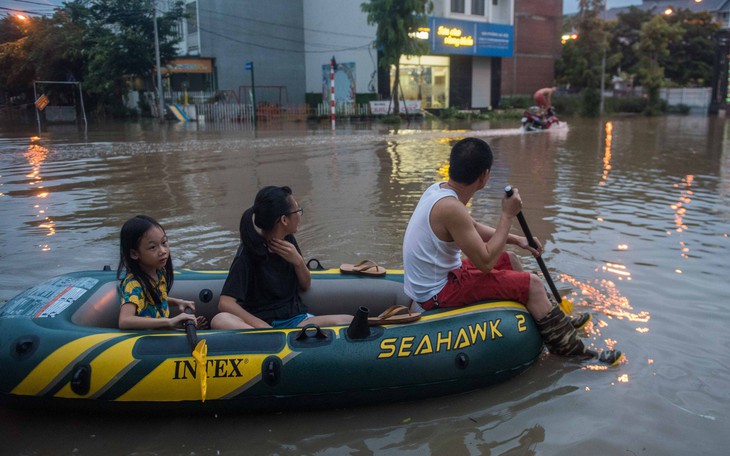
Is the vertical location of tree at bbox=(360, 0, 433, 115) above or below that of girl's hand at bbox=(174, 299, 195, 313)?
above

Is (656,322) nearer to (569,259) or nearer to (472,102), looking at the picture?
(569,259)

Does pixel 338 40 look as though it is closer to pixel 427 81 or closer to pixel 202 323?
pixel 427 81

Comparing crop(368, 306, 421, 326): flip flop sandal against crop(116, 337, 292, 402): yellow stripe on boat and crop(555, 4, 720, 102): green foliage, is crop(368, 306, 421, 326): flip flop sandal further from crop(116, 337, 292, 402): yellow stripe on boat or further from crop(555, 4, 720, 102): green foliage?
crop(555, 4, 720, 102): green foliage

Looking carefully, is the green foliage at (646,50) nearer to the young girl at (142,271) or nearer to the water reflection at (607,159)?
the water reflection at (607,159)

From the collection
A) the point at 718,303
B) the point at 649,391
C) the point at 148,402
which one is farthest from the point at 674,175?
the point at 148,402

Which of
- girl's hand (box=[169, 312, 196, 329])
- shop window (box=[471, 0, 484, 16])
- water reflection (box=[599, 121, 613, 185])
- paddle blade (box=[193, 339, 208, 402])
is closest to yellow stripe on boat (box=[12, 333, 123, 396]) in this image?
girl's hand (box=[169, 312, 196, 329])

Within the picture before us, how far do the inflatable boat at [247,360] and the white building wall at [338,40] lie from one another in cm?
2934

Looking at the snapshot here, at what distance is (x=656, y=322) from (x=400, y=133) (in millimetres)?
18029

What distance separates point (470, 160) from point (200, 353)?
1778mm

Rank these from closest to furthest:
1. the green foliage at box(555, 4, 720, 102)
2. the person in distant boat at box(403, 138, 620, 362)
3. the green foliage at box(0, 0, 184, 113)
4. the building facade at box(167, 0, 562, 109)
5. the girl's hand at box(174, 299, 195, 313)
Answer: the person in distant boat at box(403, 138, 620, 362) → the girl's hand at box(174, 299, 195, 313) → the green foliage at box(0, 0, 184, 113) → the building facade at box(167, 0, 562, 109) → the green foliage at box(555, 4, 720, 102)

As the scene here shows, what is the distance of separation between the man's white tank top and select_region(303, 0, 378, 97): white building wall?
1141 inches

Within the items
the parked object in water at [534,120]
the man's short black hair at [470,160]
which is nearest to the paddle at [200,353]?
the man's short black hair at [470,160]

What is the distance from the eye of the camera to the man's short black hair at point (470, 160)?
336 centimetres

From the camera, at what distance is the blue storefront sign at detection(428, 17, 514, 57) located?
32125 millimetres
